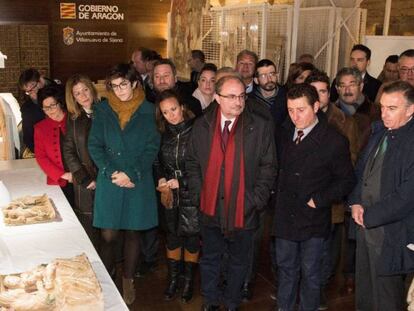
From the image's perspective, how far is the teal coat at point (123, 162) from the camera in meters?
3.13

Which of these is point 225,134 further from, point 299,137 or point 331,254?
point 331,254

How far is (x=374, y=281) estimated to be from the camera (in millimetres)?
2857

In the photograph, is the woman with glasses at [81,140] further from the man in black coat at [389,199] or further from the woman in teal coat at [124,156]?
the man in black coat at [389,199]

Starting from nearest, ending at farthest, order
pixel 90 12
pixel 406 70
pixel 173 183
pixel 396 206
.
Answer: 1. pixel 396 206
2. pixel 173 183
3. pixel 406 70
4. pixel 90 12

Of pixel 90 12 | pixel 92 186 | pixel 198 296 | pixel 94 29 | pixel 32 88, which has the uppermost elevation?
pixel 90 12

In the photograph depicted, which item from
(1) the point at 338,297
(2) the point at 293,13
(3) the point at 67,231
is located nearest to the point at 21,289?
(3) the point at 67,231

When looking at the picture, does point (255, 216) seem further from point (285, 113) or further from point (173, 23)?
point (173, 23)

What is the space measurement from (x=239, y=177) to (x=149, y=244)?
1.27 meters

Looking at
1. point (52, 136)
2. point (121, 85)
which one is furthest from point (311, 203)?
point (52, 136)

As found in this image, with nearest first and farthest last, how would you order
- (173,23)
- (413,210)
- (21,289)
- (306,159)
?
(21,289) < (413,210) < (306,159) < (173,23)

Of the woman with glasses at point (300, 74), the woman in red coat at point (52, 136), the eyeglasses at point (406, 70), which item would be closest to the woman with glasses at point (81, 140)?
the woman in red coat at point (52, 136)

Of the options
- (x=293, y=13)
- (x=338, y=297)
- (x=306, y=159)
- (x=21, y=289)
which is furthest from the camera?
(x=293, y=13)

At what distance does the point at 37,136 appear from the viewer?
3.45 meters

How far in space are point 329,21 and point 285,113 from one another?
3275 mm
